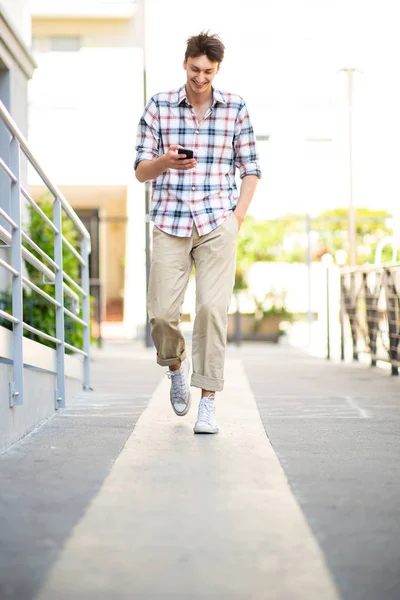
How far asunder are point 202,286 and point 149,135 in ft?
2.39

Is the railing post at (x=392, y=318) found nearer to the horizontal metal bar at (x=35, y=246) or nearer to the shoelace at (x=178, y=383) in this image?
the horizontal metal bar at (x=35, y=246)

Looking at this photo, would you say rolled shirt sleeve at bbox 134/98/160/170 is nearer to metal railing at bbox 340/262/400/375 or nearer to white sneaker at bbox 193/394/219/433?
white sneaker at bbox 193/394/219/433

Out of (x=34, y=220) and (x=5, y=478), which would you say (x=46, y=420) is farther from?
(x=34, y=220)

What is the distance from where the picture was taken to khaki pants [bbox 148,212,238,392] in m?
4.59

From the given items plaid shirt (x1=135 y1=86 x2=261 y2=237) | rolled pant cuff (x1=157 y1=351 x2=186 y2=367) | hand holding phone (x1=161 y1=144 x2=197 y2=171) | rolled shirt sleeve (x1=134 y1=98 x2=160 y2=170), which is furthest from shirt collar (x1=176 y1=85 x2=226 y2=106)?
rolled pant cuff (x1=157 y1=351 x2=186 y2=367)

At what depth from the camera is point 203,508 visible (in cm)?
295

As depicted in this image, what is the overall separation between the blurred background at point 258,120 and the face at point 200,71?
46.9 feet

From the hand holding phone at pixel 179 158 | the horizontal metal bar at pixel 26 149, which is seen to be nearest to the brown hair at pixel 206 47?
the hand holding phone at pixel 179 158

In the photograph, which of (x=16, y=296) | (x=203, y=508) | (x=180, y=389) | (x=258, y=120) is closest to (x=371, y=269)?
(x=180, y=389)

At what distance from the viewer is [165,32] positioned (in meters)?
Result: 21.6

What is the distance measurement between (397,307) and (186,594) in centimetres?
618

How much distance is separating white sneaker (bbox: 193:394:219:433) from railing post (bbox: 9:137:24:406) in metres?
0.77

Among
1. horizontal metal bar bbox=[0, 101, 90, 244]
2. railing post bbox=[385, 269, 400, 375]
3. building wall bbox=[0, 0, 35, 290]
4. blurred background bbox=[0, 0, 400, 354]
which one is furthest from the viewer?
blurred background bbox=[0, 0, 400, 354]

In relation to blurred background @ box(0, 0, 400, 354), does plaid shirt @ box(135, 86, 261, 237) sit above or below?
below
